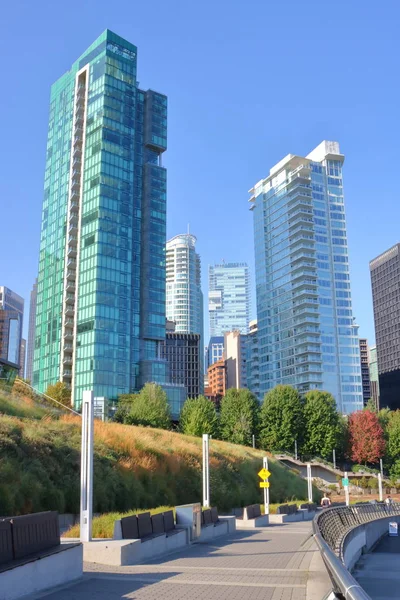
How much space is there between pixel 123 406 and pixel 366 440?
110ft

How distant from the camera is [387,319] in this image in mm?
163125

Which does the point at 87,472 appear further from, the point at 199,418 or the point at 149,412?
the point at 199,418

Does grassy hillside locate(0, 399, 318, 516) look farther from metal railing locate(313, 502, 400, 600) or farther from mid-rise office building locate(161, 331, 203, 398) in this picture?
mid-rise office building locate(161, 331, 203, 398)

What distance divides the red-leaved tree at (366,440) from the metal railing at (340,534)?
38601 mm

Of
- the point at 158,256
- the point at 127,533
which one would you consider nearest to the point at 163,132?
the point at 158,256

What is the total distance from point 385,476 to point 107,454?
6856cm

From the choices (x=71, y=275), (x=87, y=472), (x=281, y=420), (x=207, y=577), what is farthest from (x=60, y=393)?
(x=207, y=577)

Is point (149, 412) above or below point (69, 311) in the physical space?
below

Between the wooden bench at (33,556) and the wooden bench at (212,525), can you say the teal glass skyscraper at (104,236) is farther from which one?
the wooden bench at (33,556)

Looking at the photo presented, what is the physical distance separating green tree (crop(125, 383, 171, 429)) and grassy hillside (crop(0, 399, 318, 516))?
36237 millimetres

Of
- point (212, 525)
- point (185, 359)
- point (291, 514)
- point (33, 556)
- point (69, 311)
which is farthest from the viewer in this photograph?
point (185, 359)

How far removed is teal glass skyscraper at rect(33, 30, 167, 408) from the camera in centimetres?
9412

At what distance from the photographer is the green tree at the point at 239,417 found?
79375 millimetres

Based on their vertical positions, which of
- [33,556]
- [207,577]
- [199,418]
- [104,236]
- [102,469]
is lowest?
[207,577]
